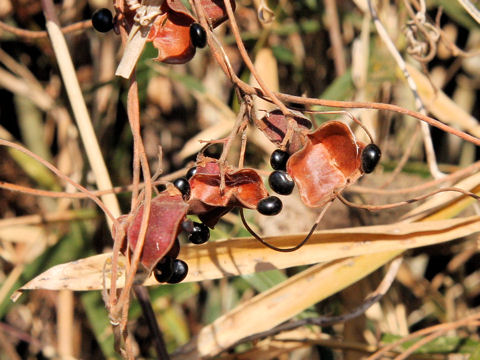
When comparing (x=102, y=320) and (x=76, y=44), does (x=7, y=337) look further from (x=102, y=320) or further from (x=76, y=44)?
(x=76, y=44)

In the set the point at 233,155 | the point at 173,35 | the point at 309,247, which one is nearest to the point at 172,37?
the point at 173,35

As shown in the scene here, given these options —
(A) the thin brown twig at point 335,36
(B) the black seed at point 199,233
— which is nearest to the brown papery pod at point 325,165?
(B) the black seed at point 199,233

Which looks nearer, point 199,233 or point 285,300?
point 199,233

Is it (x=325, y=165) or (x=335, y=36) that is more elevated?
(x=325, y=165)

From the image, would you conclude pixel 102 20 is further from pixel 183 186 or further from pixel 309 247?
pixel 309 247

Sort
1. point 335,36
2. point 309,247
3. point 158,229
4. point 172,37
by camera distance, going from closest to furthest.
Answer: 1. point 158,229
2. point 172,37
3. point 309,247
4. point 335,36

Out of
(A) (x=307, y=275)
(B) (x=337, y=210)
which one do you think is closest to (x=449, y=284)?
(B) (x=337, y=210)
